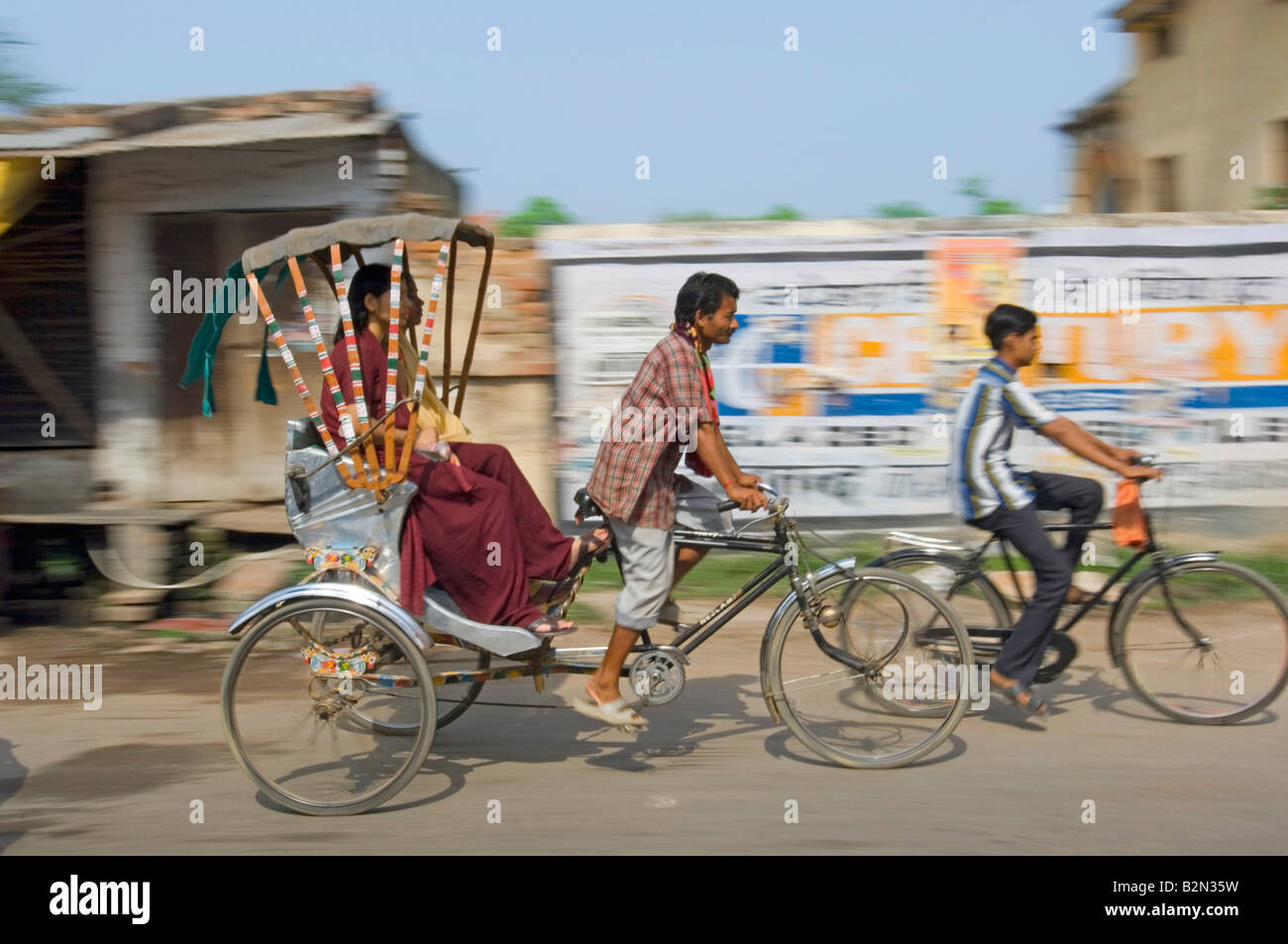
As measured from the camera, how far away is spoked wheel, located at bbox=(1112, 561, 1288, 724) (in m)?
4.66

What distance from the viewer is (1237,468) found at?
24.7ft

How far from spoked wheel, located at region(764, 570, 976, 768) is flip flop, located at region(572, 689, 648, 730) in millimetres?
525

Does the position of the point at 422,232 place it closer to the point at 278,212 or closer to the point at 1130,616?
the point at 1130,616

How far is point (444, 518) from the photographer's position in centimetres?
412

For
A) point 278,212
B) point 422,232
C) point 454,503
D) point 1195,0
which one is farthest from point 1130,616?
point 1195,0

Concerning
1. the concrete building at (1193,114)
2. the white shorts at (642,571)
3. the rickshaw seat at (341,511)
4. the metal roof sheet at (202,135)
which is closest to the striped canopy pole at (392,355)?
the rickshaw seat at (341,511)

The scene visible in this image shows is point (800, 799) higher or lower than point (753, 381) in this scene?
lower

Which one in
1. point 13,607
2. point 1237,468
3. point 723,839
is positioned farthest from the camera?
point 1237,468

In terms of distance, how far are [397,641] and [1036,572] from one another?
8.36 feet

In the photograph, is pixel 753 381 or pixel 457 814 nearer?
pixel 457 814

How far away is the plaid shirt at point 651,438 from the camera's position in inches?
165

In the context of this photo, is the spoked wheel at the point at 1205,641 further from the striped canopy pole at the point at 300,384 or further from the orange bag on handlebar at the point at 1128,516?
the striped canopy pole at the point at 300,384

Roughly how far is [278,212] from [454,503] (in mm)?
4713

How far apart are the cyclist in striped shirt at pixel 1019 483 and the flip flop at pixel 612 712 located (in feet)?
5.01
